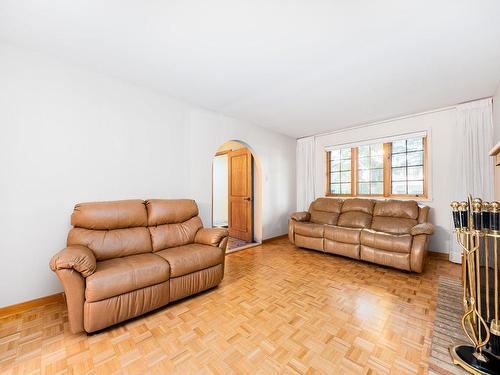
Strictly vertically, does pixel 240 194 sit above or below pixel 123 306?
above

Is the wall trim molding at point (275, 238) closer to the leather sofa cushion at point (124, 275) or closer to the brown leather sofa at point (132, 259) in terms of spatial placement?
the brown leather sofa at point (132, 259)

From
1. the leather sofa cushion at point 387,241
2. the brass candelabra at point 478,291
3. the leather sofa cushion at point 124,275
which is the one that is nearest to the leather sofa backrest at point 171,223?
the leather sofa cushion at point 124,275

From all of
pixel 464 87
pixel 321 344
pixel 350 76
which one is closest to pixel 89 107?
pixel 350 76

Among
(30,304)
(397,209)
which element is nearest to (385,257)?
(397,209)

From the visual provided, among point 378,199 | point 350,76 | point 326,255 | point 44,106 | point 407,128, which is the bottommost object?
point 326,255

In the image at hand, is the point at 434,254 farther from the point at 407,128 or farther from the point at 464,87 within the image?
the point at 464,87

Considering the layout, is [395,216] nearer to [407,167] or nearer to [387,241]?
[387,241]

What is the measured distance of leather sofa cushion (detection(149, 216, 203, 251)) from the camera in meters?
2.54

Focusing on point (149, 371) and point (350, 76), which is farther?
point (350, 76)

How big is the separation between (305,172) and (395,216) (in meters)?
2.23

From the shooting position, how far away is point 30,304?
7.03 ft

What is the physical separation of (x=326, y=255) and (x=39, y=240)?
3943 millimetres

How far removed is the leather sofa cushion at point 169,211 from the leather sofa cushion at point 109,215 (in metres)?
0.09

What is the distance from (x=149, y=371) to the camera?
4.51 feet
